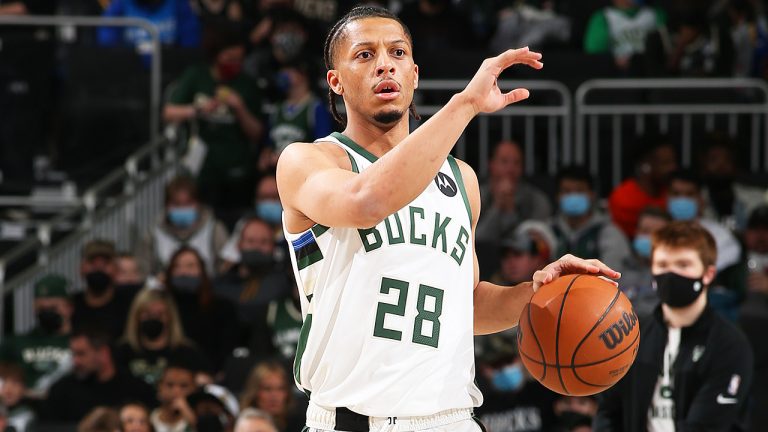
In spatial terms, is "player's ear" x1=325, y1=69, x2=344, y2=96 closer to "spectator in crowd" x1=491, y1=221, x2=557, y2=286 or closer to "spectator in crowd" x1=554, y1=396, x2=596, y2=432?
"spectator in crowd" x1=554, y1=396, x2=596, y2=432

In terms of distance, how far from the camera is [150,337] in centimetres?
966

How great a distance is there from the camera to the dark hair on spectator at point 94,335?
9.33 metres

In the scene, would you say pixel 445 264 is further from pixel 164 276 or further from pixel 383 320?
pixel 164 276

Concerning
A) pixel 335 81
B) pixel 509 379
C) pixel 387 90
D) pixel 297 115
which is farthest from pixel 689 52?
pixel 387 90

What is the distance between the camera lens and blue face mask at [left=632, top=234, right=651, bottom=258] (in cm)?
972

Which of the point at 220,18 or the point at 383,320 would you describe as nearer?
the point at 383,320

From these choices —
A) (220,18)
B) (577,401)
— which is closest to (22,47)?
(220,18)

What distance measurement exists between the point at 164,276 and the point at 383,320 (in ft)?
20.2

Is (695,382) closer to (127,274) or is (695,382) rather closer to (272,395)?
(272,395)

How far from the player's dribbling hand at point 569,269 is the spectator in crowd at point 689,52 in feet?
24.3

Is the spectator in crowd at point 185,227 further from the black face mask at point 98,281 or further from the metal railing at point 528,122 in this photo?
the metal railing at point 528,122

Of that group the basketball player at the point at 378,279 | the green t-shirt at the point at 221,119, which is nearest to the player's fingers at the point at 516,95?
the basketball player at the point at 378,279

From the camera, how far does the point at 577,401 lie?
8703mm

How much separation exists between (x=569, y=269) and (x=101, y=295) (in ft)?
20.5
